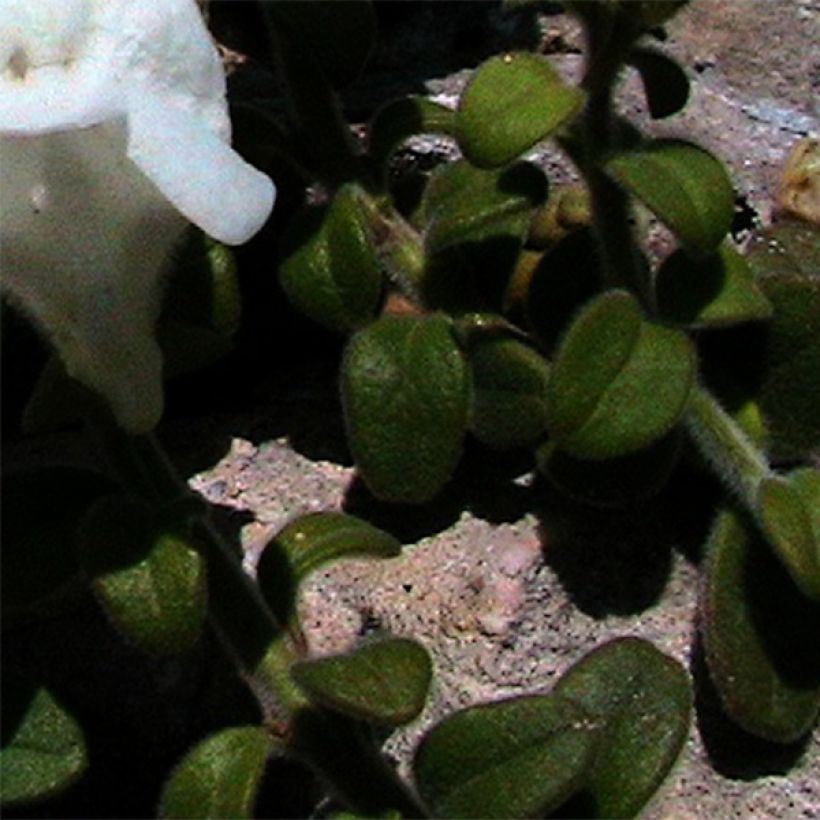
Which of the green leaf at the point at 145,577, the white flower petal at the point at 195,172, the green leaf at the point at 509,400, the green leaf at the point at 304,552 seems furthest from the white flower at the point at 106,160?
the green leaf at the point at 509,400

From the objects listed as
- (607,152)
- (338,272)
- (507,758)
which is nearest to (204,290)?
(338,272)

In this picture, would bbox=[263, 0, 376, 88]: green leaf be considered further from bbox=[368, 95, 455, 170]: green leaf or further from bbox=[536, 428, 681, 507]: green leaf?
bbox=[536, 428, 681, 507]: green leaf

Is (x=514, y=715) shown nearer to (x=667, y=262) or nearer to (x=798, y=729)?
(x=798, y=729)

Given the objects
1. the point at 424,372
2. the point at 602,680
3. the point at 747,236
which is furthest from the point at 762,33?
the point at 602,680

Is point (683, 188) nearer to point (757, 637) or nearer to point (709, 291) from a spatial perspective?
point (709, 291)

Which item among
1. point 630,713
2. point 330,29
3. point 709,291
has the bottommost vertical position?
point 630,713

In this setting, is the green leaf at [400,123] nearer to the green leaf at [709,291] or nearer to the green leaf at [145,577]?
the green leaf at [709,291]

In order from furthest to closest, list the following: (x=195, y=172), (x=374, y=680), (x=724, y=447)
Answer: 1. (x=724, y=447)
2. (x=374, y=680)
3. (x=195, y=172)

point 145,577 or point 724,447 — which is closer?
point 145,577
